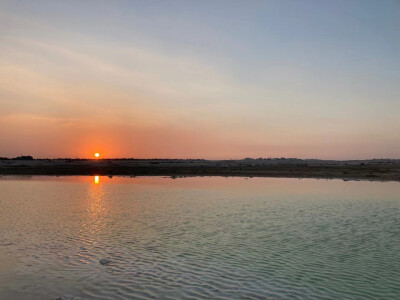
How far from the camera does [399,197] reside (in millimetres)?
→ 38375

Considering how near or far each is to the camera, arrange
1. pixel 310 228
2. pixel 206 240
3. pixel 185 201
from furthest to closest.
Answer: pixel 185 201, pixel 310 228, pixel 206 240

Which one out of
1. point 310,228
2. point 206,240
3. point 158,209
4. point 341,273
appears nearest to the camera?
point 341,273

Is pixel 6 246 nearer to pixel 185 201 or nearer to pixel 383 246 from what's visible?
pixel 383 246

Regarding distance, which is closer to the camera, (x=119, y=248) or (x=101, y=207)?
(x=119, y=248)

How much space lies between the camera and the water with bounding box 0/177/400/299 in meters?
11.9

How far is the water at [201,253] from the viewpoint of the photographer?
11859mm

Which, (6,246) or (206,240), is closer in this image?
(6,246)

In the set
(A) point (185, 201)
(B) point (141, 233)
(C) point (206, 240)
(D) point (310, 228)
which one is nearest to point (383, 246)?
(D) point (310, 228)

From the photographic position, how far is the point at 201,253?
16141 millimetres

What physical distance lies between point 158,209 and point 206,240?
1195 centimetres

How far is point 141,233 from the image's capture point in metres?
20.5

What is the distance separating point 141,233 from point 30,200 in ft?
66.6

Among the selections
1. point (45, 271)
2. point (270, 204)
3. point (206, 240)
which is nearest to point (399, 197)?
point (270, 204)

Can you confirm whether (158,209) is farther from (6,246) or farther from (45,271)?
(45,271)
